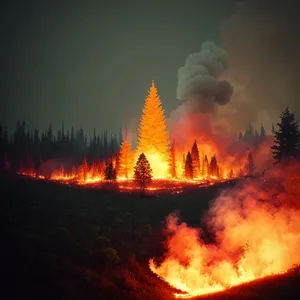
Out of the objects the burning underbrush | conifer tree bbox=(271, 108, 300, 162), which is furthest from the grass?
conifer tree bbox=(271, 108, 300, 162)

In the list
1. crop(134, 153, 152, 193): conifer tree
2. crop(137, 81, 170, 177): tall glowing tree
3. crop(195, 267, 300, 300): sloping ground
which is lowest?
crop(195, 267, 300, 300): sloping ground

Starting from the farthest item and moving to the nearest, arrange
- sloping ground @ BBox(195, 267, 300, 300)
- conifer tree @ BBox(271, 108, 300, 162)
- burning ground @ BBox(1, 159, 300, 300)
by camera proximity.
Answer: conifer tree @ BBox(271, 108, 300, 162), burning ground @ BBox(1, 159, 300, 300), sloping ground @ BBox(195, 267, 300, 300)

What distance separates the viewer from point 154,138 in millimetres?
65500

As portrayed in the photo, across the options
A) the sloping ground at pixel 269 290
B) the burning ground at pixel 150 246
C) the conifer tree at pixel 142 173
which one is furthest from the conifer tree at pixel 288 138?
the sloping ground at pixel 269 290

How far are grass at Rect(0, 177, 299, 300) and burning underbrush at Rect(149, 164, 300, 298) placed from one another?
81.0 inches

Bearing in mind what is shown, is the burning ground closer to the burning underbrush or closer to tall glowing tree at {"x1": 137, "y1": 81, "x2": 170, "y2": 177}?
the burning underbrush

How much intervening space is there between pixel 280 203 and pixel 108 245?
63.2 ft

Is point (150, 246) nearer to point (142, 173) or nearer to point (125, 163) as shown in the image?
point (142, 173)

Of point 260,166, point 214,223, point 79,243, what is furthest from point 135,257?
point 260,166

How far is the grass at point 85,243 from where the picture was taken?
2325 cm

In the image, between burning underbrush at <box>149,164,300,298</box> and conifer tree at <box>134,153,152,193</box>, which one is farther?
conifer tree at <box>134,153,152,193</box>

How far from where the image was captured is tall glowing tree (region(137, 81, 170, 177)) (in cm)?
6469

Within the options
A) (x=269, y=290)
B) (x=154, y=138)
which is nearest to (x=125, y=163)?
(x=154, y=138)

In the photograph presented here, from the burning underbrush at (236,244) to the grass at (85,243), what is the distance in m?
2.06
